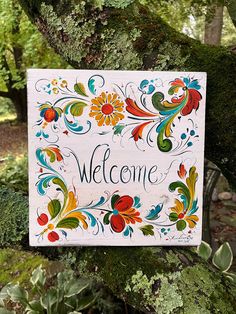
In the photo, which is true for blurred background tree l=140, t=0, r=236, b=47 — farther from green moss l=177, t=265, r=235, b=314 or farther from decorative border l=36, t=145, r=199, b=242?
green moss l=177, t=265, r=235, b=314

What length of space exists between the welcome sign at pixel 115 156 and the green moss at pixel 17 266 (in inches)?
81.2

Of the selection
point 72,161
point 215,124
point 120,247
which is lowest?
point 120,247

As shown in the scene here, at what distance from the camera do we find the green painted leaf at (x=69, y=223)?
1.39m

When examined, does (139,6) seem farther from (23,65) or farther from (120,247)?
(23,65)

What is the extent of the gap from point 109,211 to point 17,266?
2.57m

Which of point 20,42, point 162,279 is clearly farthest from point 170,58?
point 20,42

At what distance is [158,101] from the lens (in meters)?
1.37

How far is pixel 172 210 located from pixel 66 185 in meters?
0.39

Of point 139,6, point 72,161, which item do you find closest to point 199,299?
point 72,161

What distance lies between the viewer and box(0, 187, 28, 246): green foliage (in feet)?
5.33

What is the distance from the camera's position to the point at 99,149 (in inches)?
53.5

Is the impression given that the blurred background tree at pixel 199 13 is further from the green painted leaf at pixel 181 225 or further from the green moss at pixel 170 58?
the green painted leaf at pixel 181 225

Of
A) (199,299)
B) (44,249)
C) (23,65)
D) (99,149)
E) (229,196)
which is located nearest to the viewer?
(199,299)

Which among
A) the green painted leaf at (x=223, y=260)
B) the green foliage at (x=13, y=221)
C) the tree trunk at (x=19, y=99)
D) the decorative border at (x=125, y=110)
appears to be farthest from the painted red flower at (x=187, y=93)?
the tree trunk at (x=19, y=99)
